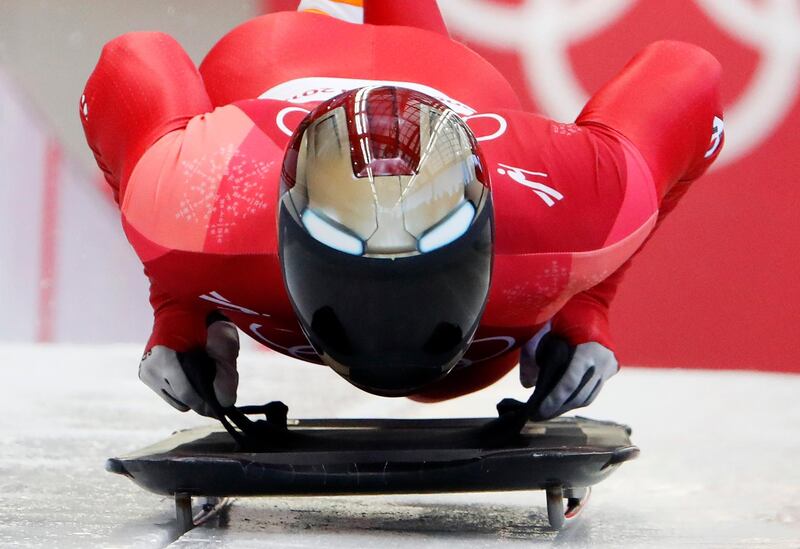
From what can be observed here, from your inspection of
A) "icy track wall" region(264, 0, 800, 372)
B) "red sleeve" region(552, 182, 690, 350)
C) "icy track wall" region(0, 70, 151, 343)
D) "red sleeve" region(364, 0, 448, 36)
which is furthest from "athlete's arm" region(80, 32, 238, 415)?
"icy track wall" region(0, 70, 151, 343)

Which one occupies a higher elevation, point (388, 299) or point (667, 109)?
point (667, 109)

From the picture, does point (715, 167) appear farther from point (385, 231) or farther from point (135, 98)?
point (385, 231)

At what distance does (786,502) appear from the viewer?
4.93 ft

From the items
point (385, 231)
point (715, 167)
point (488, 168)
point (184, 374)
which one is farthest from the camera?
point (715, 167)

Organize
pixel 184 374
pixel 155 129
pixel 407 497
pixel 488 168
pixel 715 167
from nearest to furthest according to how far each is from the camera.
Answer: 1. pixel 488 168
2. pixel 155 129
3. pixel 184 374
4. pixel 407 497
5. pixel 715 167

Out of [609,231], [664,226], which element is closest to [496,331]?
[609,231]

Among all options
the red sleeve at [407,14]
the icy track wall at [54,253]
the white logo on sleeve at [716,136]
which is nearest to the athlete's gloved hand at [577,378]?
the white logo on sleeve at [716,136]

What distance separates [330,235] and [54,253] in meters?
3.61

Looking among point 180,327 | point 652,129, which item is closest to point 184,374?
point 180,327

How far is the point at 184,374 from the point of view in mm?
1410

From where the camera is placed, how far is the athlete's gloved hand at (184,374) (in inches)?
55.4

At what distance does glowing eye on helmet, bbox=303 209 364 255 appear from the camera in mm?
1027

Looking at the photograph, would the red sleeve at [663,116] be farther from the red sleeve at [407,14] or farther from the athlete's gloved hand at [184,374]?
the red sleeve at [407,14]

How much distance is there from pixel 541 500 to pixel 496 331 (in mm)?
325
